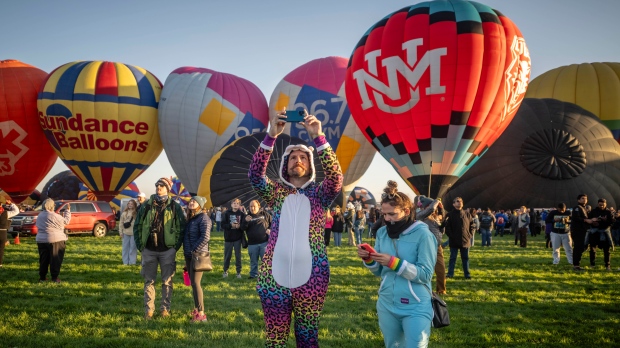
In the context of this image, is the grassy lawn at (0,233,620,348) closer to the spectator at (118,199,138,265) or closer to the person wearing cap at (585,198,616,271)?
the spectator at (118,199,138,265)

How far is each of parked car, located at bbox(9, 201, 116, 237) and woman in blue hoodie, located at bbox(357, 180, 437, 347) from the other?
18521 mm

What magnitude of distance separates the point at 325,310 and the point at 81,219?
16.7 m

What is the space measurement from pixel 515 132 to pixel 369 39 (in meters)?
12.2

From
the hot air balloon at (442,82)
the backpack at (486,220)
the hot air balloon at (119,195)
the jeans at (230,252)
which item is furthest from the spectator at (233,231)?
the hot air balloon at (119,195)

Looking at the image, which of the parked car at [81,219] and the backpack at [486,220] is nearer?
the backpack at [486,220]

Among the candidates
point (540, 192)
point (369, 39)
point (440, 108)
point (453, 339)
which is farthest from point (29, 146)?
point (540, 192)

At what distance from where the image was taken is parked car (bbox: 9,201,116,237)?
19031 mm

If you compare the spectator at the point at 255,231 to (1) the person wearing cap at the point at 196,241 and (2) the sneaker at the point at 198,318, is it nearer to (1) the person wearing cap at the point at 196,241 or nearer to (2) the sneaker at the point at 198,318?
(1) the person wearing cap at the point at 196,241

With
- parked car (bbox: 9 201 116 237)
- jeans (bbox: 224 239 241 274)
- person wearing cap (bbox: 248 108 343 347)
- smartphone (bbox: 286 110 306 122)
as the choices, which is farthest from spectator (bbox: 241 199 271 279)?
parked car (bbox: 9 201 116 237)

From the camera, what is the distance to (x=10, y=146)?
80.0 feet

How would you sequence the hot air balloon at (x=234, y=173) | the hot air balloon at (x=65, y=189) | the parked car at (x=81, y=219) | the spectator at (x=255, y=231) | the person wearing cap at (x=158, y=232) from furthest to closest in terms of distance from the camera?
1. the hot air balloon at (x=65, y=189)
2. the hot air balloon at (x=234, y=173)
3. the parked car at (x=81, y=219)
4. the spectator at (x=255, y=231)
5. the person wearing cap at (x=158, y=232)

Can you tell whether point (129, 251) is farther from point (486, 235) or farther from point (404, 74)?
point (486, 235)

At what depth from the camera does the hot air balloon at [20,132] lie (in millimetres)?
24125

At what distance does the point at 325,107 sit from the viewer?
25391mm
